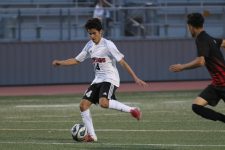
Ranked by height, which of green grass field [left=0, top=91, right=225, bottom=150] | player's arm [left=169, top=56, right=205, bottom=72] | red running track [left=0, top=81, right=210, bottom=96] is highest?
player's arm [left=169, top=56, right=205, bottom=72]

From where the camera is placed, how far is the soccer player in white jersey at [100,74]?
1261cm

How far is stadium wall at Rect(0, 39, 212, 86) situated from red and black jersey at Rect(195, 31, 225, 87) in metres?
18.1

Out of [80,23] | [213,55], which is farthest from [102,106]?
[80,23]

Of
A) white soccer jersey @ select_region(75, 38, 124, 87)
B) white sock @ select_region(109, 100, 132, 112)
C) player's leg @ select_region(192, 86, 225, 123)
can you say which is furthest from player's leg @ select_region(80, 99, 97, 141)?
player's leg @ select_region(192, 86, 225, 123)

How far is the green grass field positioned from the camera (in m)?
11.8

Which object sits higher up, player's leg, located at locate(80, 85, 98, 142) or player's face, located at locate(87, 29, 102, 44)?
player's face, located at locate(87, 29, 102, 44)

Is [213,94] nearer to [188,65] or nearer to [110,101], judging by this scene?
[188,65]

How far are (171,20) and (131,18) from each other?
1793 mm

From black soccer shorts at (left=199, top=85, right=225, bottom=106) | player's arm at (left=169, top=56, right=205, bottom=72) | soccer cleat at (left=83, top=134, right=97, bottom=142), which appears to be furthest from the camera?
soccer cleat at (left=83, top=134, right=97, bottom=142)

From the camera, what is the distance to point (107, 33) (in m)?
29.5

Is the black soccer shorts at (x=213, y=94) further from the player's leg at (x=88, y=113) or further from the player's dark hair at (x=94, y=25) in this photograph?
the player's dark hair at (x=94, y=25)

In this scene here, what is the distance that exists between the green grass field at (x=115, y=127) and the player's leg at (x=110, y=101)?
0.50 meters

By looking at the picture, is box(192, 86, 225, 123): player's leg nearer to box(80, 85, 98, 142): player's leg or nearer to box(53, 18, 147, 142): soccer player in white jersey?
box(53, 18, 147, 142): soccer player in white jersey

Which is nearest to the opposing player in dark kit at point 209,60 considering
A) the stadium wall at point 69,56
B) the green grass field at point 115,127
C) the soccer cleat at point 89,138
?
the green grass field at point 115,127
